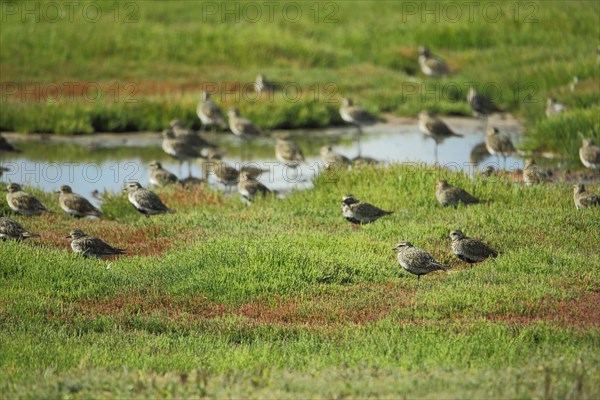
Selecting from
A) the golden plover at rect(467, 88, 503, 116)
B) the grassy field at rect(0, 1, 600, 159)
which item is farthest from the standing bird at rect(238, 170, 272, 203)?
the golden plover at rect(467, 88, 503, 116)

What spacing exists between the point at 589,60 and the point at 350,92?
23.8 feet

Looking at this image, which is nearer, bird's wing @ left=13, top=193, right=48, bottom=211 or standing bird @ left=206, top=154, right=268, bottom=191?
bird's wing @ left=13, top=193, right=48, bottom=211

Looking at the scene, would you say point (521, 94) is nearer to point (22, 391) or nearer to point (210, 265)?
point (210, 265)

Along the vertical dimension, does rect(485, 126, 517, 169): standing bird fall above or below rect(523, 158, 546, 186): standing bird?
below

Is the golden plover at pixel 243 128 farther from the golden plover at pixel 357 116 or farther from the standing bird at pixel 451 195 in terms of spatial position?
the standing bird at pixel 451 195

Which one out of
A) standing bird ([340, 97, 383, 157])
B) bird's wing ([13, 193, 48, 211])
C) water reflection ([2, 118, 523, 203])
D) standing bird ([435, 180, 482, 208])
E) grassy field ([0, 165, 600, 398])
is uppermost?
grassy field ([0, 165, 600, 398])

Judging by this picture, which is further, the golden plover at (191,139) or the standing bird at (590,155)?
the golden plover at (191,139)

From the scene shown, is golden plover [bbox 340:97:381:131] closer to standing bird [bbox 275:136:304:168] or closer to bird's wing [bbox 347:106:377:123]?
bird's wing [bbox 347:106:377:123]

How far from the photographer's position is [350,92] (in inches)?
1380

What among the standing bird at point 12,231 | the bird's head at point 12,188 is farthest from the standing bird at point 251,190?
the standing bird at point 12,231

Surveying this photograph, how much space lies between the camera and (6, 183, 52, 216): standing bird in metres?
18.5

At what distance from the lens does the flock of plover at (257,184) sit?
48.4ft

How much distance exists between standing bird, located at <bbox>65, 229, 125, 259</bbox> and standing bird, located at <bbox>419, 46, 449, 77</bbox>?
74.4 ft

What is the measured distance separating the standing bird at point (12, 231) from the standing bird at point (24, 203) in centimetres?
218
